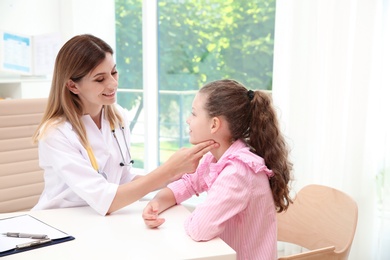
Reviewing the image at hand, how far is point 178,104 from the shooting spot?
3658mm

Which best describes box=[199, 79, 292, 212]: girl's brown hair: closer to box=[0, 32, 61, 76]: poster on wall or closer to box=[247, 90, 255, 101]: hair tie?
box=[247, 90, 255, 101]: hair tie

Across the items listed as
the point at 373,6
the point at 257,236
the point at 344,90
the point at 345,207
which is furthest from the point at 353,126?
the point at 257,236

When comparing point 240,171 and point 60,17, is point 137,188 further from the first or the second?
point 60,17

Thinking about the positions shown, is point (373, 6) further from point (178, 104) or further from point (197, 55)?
point (178, 104)

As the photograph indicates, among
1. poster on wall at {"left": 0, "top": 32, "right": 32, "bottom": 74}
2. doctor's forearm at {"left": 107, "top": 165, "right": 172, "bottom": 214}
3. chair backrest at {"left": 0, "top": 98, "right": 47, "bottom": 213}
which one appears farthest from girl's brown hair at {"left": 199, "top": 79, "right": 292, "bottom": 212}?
poster on wall at {"left": 0, "top": 32, "right": 32, "bottom": 74}

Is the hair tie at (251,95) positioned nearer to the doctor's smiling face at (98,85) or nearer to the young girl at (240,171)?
the young girl at (240,171)

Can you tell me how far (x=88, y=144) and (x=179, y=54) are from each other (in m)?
2.09

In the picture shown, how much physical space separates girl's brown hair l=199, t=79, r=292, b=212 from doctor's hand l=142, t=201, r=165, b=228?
13.1 inches

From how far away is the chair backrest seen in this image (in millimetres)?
1947

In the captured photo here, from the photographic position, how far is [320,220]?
1757 millimetres

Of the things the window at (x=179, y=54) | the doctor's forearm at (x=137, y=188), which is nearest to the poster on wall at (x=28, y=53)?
the window at (x=179, y=54)

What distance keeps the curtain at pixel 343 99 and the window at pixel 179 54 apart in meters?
0.69

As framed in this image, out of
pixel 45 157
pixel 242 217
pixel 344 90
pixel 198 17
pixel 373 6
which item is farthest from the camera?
pixel 198 17

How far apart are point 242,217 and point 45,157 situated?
0.69 m
